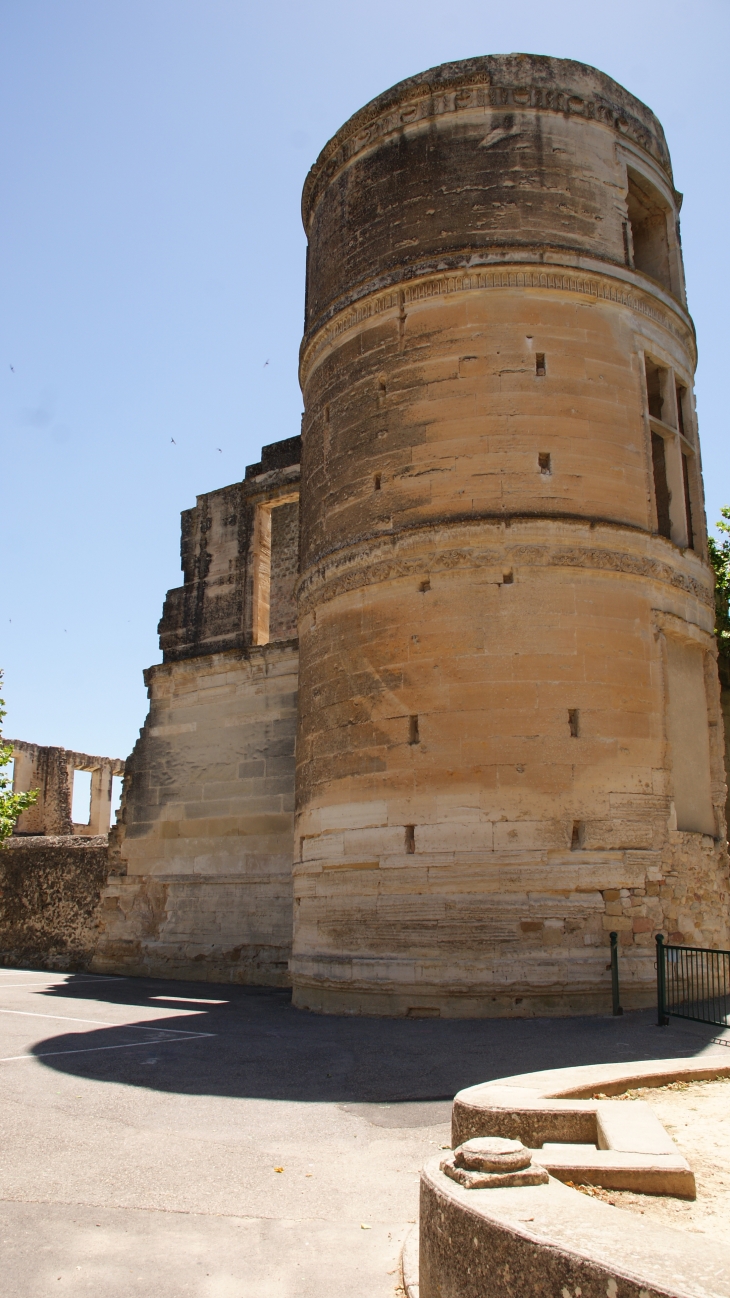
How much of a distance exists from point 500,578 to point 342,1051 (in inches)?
210

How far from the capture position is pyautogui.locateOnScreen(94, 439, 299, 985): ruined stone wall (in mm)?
14734

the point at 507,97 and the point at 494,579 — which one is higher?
the point at 507,97

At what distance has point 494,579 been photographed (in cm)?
1115

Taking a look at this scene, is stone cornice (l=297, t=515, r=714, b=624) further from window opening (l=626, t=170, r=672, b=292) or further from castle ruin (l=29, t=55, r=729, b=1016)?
window opening (l=626, t=170, r=672, b=292)

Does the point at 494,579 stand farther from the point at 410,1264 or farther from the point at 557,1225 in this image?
the point at 557,1225

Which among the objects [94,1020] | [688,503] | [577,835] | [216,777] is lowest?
[94,1020]

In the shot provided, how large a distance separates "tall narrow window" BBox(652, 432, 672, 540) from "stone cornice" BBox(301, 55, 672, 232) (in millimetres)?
3899

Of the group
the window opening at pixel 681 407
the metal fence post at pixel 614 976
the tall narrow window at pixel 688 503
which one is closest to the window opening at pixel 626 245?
the window opening at pixel 681 407

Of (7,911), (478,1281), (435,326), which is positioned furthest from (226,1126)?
(7,911)

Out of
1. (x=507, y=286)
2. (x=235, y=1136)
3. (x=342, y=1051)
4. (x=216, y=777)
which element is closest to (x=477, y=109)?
(x=507, y=286)

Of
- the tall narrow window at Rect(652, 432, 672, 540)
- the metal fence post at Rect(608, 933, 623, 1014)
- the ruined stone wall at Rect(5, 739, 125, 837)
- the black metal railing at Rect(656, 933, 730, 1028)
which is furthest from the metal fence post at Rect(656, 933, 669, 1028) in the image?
the ruined stone wall at Rect(5, 739, 125, 837)

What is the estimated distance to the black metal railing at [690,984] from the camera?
9.23 meters

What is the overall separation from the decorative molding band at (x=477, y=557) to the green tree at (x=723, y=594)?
5536 mm

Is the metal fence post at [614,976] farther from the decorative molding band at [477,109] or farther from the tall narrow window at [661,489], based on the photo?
the decorative molding band at [477,109]
